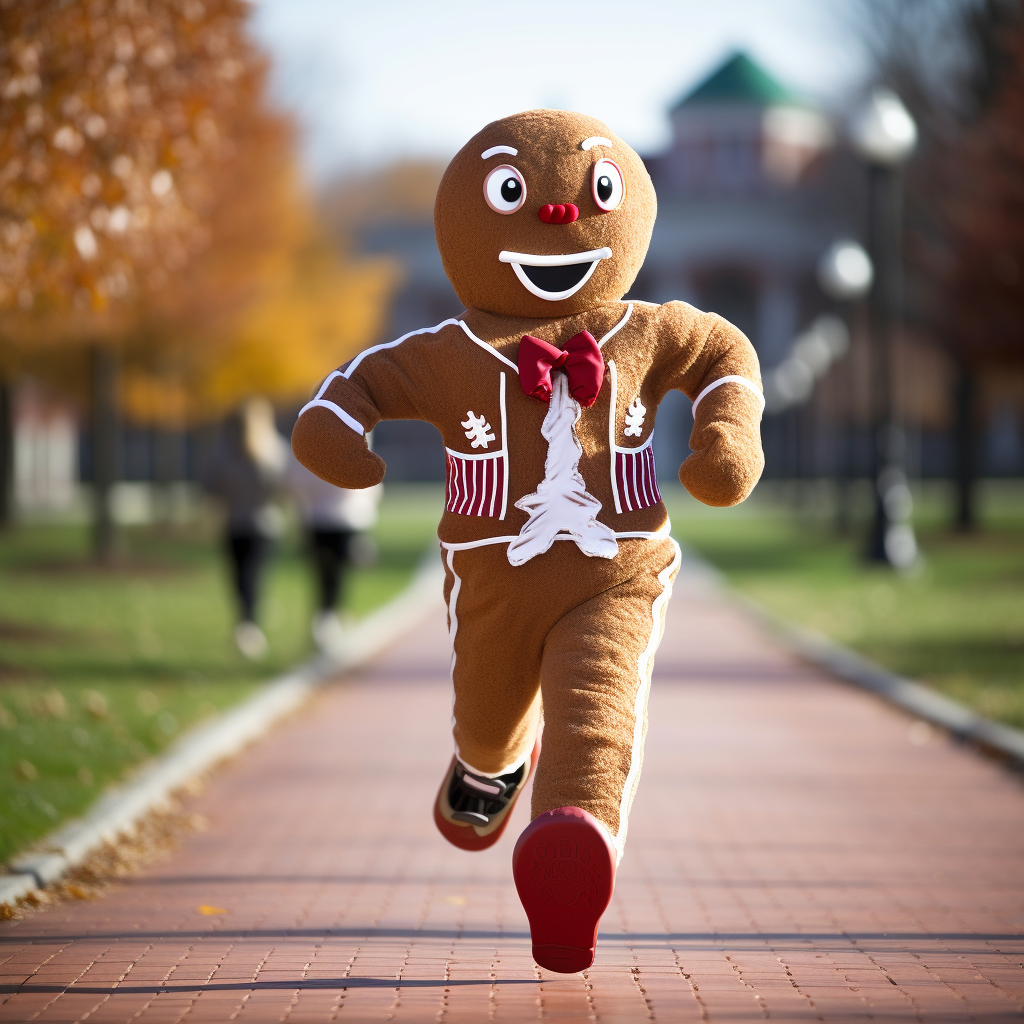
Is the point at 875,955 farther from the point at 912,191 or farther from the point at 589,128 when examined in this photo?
the point at 912,191

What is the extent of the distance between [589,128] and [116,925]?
2.89 m

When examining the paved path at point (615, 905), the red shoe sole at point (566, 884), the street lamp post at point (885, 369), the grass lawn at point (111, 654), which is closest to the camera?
the red shoe sole at point (566, 884)

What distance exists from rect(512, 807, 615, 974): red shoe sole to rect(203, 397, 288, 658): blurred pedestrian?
7.93 m

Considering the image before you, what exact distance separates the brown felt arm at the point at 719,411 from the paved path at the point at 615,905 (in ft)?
4.56

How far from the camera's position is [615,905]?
5.37 metres

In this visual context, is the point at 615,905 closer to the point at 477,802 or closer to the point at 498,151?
the point at 477,802

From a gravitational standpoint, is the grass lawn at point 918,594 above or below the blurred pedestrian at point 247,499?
below

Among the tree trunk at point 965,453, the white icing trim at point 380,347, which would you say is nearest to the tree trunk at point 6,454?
the tree trunk at point 965,453

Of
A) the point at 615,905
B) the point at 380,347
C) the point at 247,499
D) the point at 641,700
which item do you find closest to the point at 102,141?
the point at 247,499

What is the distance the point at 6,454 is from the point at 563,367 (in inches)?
989

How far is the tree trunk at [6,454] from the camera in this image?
27703mm

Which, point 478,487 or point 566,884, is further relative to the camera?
point 478,487

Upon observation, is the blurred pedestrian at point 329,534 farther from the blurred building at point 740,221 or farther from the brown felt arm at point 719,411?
the blurred building at point 740,221

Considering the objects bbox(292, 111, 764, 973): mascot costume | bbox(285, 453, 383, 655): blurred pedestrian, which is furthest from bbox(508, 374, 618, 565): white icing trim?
bbox(285, 453, 383, 655): blurred pedestrian
